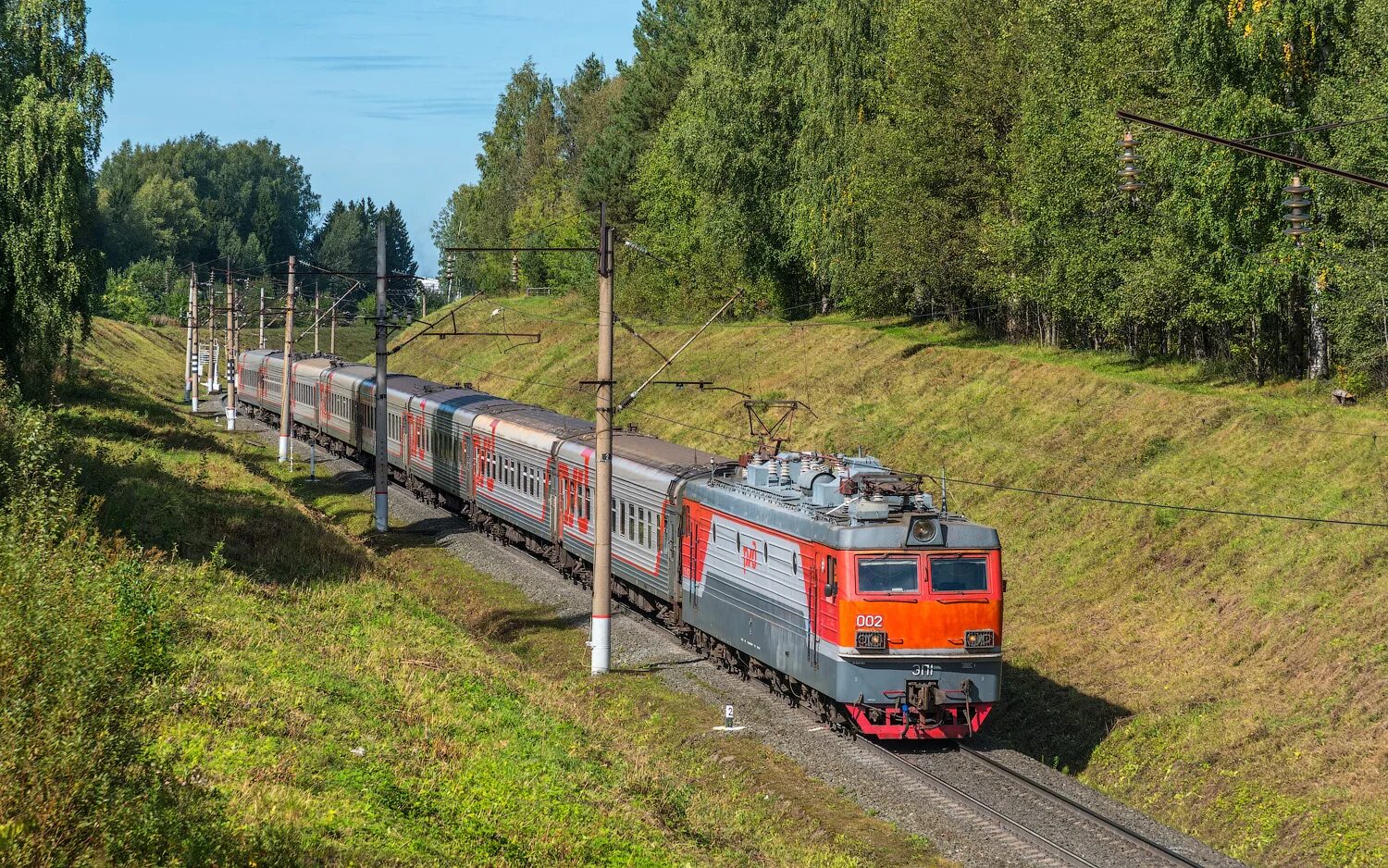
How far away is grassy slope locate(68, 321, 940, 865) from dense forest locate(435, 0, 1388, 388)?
482 inches

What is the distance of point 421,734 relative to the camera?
1645 centimetres

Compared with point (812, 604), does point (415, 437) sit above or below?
above

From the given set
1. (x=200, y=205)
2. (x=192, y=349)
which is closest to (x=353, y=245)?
(x=200, y=205)

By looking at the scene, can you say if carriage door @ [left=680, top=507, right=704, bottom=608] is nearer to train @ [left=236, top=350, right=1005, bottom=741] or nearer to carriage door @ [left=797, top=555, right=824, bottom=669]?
train @ [left=236, top=350, right=1005, bottom=741]

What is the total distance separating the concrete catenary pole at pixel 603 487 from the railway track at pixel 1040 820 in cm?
637

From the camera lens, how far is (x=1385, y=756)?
58.6 feet

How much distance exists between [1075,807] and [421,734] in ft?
27.4

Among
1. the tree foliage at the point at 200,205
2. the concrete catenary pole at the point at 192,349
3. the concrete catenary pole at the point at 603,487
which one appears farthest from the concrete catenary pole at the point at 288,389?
the tree foliage at the point at 200,205

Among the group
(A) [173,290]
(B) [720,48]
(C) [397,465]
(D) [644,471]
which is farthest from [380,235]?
(A) [173,290]

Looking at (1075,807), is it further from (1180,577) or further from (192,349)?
(192,349)

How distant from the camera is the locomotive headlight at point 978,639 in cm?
1870

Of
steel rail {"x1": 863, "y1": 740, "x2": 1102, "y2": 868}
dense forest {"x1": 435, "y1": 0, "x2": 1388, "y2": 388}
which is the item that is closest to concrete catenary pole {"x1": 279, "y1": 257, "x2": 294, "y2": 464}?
dense forest {"x1": 435, "y1": 0, "x2": 1388, "y2": 388}

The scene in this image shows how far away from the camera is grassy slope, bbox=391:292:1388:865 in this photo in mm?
18672

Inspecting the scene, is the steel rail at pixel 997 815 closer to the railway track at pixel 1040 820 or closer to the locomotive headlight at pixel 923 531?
the railway track at pixel 1040 820
